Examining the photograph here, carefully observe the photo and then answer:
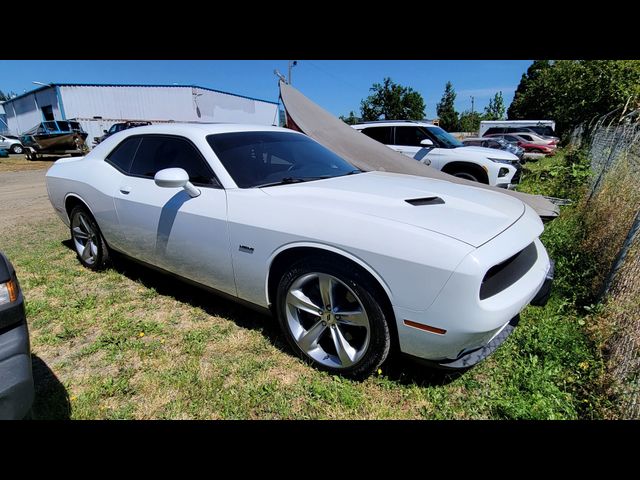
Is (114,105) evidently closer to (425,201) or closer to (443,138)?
(443,138)

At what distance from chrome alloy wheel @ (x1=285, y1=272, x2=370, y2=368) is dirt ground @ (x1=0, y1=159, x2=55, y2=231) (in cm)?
614

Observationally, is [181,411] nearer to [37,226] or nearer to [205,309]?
[205,309]

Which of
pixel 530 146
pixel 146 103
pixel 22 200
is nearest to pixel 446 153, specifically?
pixel 22 200

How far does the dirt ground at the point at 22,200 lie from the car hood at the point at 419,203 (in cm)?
615

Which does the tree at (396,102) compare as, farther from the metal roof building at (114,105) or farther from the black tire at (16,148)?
the black tire at (16,148)

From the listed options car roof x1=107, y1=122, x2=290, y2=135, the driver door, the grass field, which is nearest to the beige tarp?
car roof x1=107, y1=122, x2=290, y2=135

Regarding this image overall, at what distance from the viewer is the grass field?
2008 mm

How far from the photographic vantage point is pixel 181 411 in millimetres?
2016

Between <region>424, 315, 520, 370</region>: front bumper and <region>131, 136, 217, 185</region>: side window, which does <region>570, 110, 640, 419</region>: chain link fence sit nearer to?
<region>424, 315, 520, 370</region>: front bumper

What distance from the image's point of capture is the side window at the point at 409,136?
7.72 m

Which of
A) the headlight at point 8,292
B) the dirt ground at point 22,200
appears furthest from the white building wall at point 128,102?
the headlight at point 8,292
